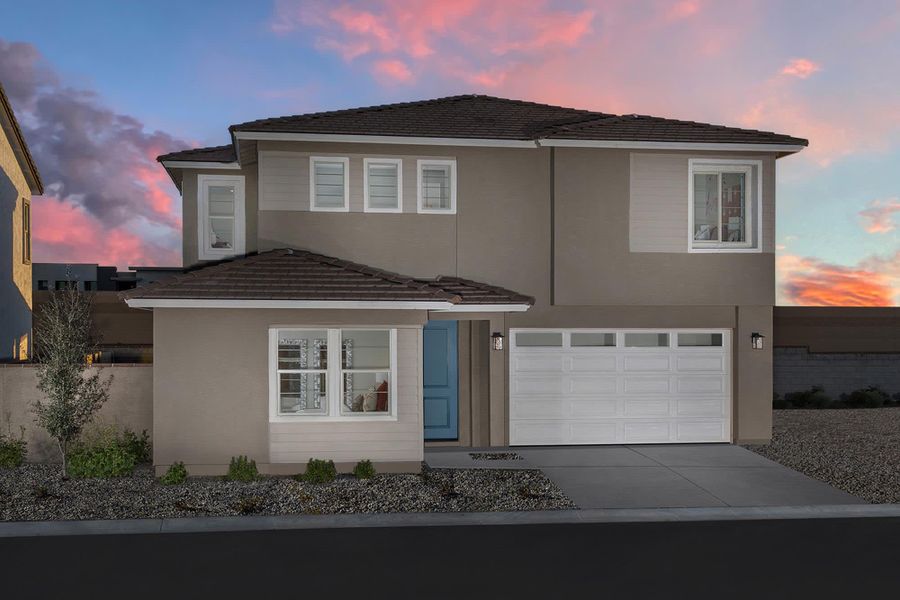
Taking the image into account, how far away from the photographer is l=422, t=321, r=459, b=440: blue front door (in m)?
15.2

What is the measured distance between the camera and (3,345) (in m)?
20.5

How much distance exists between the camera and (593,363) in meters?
15.2

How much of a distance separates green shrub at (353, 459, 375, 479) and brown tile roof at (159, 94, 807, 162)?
235 inches

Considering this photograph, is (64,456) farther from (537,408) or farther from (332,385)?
(537,408)

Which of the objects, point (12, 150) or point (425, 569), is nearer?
point (425, 569)

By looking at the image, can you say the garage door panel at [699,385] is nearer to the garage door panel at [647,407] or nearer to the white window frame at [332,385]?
the garage door panel at [647,407]

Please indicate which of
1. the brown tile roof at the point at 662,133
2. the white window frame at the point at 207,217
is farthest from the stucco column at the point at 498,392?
the white window frame at the point at 207,217

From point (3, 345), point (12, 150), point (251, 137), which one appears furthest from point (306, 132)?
point (12, 150)

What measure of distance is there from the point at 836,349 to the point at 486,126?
15.1 m

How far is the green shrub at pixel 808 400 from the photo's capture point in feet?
74.4

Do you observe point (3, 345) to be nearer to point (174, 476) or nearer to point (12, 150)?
point (12, 150)

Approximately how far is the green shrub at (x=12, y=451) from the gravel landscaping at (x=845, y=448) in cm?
1301

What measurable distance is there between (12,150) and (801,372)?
24.2 metres

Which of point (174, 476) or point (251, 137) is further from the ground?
point (251, 137)
